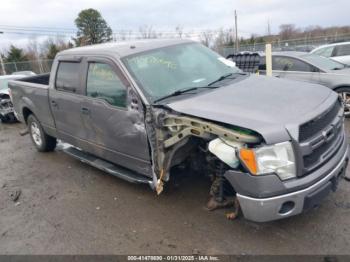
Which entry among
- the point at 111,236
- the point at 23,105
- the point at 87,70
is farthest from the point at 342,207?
the point at 23,105

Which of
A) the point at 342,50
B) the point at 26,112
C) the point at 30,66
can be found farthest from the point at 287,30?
the point at 26,112

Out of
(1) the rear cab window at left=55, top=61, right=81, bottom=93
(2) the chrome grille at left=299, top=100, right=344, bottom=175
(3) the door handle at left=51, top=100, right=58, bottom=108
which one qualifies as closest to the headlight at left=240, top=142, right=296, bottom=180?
(2) the chrome grille at left=299, top=100, right=344, bottom=175

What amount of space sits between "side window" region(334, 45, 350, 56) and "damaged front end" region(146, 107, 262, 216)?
27.2ft

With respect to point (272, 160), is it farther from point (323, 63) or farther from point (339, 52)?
point (339, 52)

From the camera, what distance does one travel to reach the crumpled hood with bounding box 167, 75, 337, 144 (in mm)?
2543

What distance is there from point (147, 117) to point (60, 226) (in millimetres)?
1682

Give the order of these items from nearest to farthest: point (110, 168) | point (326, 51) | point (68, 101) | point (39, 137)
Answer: point (110, 168) → point (68, 101) → point (39, 137) → point (326, 51)

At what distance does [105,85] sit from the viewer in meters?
3.93

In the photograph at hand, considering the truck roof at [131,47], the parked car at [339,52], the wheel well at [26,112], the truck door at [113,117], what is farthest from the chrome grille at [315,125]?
the parked car at [339,52]

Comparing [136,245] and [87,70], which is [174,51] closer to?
[87,70]

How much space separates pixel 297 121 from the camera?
258 centimetres

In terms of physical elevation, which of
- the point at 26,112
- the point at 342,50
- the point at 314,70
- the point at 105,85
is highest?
the point at 105,85

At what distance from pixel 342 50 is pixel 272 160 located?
8.89 metres

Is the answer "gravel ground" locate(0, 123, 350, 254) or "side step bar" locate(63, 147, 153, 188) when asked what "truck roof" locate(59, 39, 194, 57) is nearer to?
"side step bar" locate(63, 147, 153, 188)
